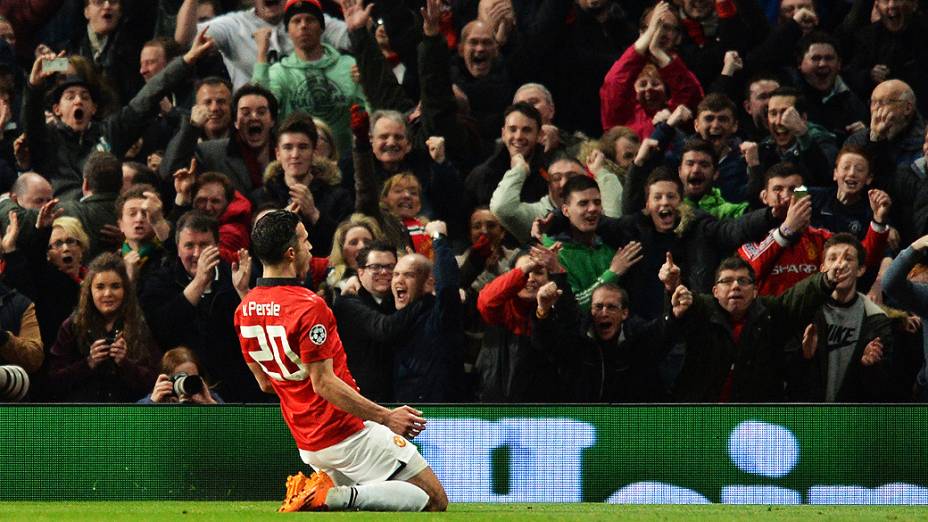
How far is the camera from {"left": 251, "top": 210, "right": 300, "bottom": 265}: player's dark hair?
337 inches

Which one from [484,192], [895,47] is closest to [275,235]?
[484,192]

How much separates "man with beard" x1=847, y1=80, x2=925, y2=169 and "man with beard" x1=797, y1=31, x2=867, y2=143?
899mm

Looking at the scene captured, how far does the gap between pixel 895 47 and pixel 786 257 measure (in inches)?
146

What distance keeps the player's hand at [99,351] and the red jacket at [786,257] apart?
15.0ft

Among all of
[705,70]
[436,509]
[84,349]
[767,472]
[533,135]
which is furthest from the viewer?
[705,70]

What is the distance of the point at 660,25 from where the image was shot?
1406cm

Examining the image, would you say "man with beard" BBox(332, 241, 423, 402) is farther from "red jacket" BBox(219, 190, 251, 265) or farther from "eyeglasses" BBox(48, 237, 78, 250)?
"eyeglasses" BBox(48, 237, 78, 250)

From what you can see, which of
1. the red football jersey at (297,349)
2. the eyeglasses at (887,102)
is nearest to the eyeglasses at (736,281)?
the eyeglasses at (887,102)

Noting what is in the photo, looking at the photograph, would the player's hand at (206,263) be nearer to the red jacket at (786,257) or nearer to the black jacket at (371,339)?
the black jacket at (371,339)

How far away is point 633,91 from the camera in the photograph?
46.9ft

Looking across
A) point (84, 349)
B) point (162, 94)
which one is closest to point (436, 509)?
point (84, 349)

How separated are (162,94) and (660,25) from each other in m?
4.25

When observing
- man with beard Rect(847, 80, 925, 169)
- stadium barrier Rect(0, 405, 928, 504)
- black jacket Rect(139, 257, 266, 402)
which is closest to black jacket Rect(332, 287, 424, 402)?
stadium barrier Rect(0, 405, 928, 504)

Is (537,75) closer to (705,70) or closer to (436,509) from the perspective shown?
(705,70)
